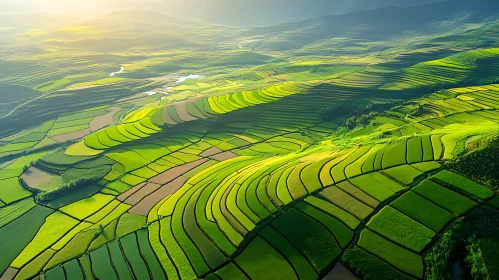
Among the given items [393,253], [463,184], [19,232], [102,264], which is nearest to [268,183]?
[393,253]

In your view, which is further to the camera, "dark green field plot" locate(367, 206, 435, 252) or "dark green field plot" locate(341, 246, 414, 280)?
"dark green field plot" locate(367, 206, 435, 252)

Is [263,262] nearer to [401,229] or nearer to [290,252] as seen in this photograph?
[290,252]

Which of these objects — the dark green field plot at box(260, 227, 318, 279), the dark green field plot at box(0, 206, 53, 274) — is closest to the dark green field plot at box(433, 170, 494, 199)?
the dark green field plot at box(260, 227, 318, 279)

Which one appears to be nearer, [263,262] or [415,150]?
[263,262]

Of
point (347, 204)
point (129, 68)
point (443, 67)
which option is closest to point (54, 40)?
point (129, 68)

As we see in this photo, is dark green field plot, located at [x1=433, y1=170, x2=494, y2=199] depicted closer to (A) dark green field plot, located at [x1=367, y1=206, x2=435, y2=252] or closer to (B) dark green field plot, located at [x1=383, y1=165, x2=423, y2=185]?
(B) dark green field plot, located at [x1=383, y1=165, x2=423, y2=185]
